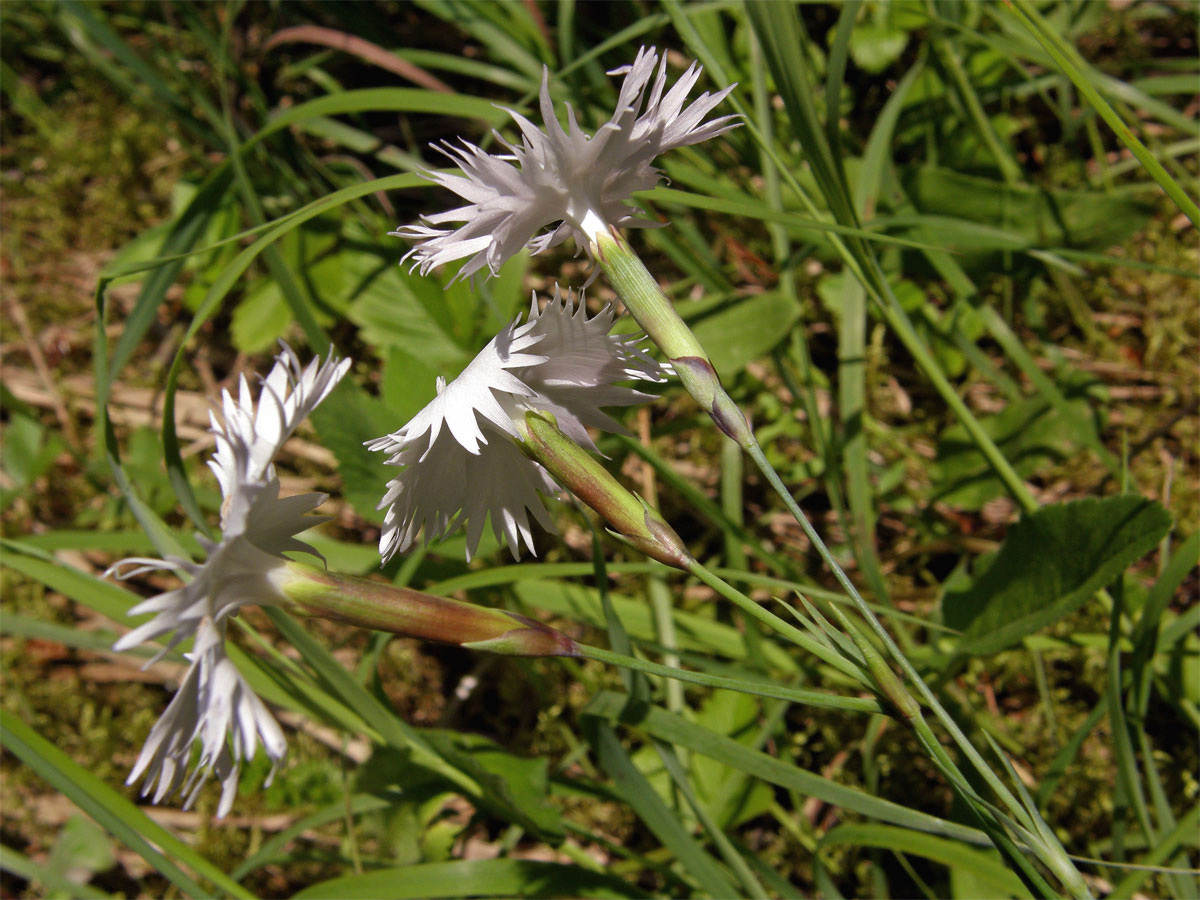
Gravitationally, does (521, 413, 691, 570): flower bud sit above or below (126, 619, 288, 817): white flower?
above

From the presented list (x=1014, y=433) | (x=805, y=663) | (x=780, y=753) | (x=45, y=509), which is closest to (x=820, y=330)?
(x=1014, y=433)

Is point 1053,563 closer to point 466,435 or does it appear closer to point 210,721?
point 466,435

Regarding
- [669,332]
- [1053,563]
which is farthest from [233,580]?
[1053,563]

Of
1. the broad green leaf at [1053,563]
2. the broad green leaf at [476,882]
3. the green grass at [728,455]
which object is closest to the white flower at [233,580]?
the green grass at [728,455]

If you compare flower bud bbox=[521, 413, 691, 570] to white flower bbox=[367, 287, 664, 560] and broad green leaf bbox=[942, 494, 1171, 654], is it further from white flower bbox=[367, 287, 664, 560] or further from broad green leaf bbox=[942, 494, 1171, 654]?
broad green leaf bbox=[942, 494, 1171, 654]

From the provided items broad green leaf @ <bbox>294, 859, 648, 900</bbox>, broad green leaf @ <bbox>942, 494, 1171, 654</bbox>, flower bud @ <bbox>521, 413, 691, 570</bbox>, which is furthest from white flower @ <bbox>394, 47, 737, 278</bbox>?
broad green leaf @ <bbox>294, 859, 648, 900</bbox>

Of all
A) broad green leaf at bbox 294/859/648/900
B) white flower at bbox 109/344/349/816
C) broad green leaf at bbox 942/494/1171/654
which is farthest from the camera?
broad green leaf at bbox 294/859/648/900
